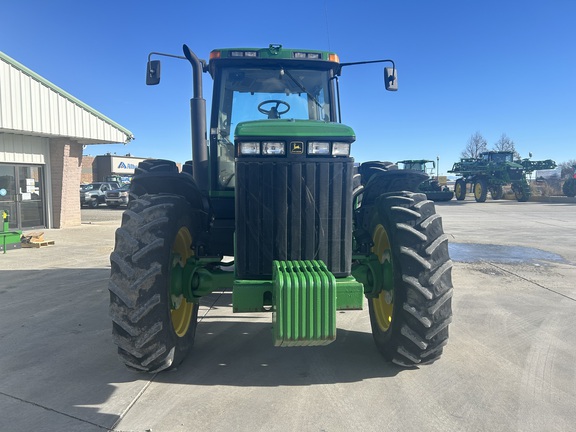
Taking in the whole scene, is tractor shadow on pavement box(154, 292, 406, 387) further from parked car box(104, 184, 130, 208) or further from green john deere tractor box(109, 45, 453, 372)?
parked car box(104, 184, 130, 208)

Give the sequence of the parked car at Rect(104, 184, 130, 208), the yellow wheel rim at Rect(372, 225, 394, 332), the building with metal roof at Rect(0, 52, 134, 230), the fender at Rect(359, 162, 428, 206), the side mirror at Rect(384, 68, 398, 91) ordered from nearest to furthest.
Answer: the yellow wheel rim at Rect(372, 225, 394, 332)
the fender at Rect(359, 162, 428, 206)
the side mirror at Rect(384, 68, 398, 91)
the building with metal roof at Rect(0, 52, 134, 230)
the parked car at Rect(104, 184, 130, 208)

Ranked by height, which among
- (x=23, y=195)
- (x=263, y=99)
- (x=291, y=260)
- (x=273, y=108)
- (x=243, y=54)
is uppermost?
(x=243, y=54)

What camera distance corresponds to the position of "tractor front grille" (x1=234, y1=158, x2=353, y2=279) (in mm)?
3268

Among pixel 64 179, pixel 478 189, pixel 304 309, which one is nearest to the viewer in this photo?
pixel 304 309

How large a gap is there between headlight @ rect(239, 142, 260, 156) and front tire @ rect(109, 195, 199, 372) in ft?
2.54

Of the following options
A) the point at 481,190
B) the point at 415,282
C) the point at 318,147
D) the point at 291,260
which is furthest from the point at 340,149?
the point at 481,190

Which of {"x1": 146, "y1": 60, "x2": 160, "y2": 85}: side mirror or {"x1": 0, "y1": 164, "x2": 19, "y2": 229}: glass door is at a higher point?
{"x1": 146, "y1": 60, "x2": 160, "y2": 85}: side mirror

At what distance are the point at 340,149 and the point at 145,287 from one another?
180cm

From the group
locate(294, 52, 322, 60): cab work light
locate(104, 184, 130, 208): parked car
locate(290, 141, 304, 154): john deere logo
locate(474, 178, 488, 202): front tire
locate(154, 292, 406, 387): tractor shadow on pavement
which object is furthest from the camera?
locate(474, 178, 488, 202): front tire

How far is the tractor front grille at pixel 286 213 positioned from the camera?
3268 mm

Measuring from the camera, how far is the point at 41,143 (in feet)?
44.5

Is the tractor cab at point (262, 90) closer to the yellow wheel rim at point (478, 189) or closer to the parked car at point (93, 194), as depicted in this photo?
the parked car at point (93, 194)

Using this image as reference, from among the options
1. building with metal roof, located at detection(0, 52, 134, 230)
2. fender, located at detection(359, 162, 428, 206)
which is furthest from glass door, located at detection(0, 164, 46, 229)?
fender, located at detection(359, 162, 428, 206)

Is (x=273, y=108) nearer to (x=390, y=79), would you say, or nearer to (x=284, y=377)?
(x=390, y=79)
